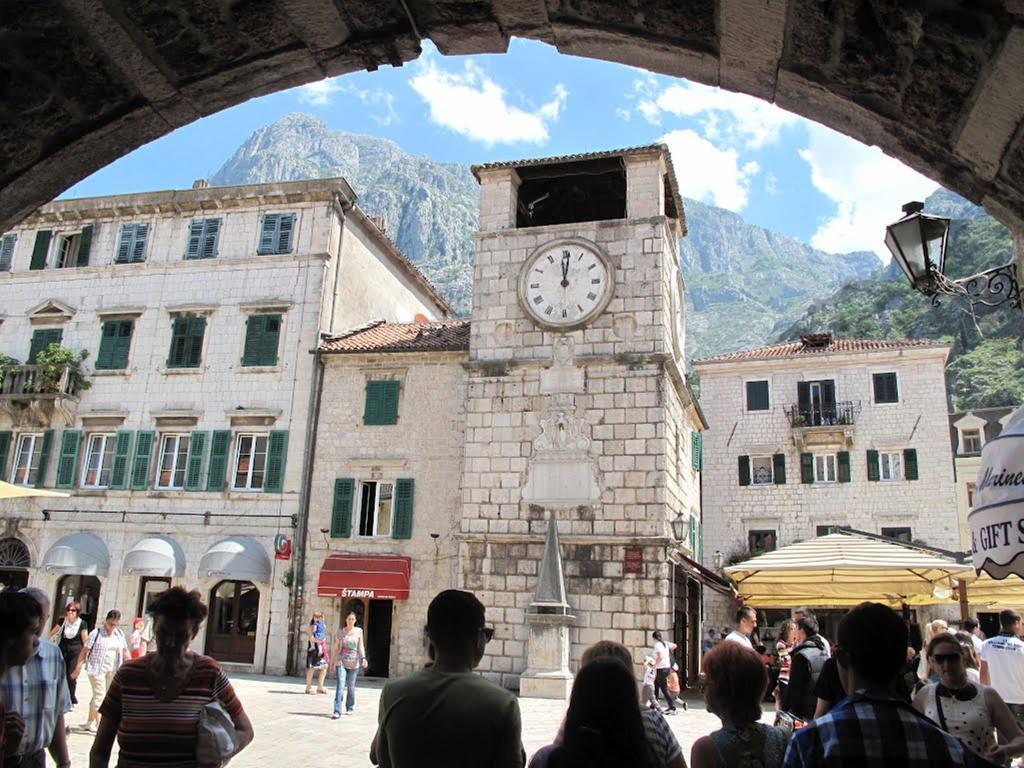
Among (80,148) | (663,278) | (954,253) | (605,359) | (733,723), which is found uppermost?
(954,253)

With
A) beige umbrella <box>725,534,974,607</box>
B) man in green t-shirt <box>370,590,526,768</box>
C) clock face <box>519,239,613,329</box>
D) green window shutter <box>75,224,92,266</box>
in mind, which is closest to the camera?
man in green t-shirt <box>370,590,526,768</box>

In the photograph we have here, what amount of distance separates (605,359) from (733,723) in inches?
718

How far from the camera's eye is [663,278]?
22.3 meters

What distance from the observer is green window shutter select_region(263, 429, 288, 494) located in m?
23.7

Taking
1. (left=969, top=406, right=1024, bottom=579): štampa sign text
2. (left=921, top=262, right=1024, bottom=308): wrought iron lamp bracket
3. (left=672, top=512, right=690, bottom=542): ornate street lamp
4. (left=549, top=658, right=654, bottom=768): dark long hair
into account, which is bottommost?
(left=549, top=658, right=654, bottom=768): dark long hair

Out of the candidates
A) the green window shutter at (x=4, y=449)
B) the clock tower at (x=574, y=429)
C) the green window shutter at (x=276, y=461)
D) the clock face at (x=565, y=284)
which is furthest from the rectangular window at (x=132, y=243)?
the clock face at (x=565, y=284)

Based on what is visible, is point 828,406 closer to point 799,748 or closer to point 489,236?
point 489,236

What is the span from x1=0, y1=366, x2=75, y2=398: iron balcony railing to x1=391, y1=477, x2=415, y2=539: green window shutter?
34.3 feet

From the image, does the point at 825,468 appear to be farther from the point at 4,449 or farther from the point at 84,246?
the point at 4,449

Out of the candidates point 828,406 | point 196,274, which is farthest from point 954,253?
point 196,274

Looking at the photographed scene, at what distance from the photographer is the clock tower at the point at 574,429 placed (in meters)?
20.2

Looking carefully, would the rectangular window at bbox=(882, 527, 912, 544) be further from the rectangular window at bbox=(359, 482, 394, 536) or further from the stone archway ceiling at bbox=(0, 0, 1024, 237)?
the stone archway ceiling at bbox=(0, 0, 1024, 237)

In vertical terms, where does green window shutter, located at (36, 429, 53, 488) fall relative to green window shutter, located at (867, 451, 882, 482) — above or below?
below

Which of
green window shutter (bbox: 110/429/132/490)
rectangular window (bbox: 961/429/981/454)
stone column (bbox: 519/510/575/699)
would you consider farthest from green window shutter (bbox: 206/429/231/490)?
rectangular window (bbox: 961/429/981/454)
